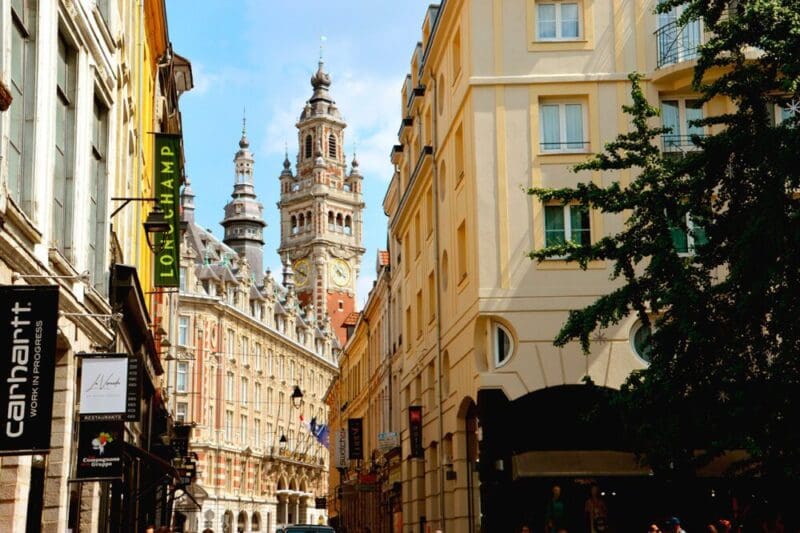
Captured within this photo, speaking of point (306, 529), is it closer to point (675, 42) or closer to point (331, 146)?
point (675, 42)

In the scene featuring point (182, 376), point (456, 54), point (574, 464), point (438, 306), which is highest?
point (456, 54)

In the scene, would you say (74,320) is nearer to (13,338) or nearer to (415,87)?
(13,338)

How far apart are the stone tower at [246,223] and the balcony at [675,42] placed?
103532 mm

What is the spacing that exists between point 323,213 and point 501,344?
429 ft

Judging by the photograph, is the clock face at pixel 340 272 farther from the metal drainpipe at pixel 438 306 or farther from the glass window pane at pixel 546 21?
the glass window pane at pixel 546 21

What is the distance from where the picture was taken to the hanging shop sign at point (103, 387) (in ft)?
61.6

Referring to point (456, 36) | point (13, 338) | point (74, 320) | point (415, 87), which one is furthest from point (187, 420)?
point (13, 338)

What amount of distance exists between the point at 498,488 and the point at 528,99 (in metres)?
9.20

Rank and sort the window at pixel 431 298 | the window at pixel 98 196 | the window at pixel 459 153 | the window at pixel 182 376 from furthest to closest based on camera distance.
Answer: the window at pixel 182 376 → the window at pixel 431 298 → the window at pixel 459 153 → the window at pixel 98 196

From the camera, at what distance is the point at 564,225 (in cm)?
2881

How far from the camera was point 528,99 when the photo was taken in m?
29.4

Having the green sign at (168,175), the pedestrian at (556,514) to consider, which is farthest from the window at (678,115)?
the green sign at (168,175)

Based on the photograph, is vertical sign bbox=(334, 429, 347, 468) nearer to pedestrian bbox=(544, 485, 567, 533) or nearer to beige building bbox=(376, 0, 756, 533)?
beige building bbox=(376, 0, 756, 533)

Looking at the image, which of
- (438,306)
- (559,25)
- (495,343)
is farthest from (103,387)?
(438,306)
